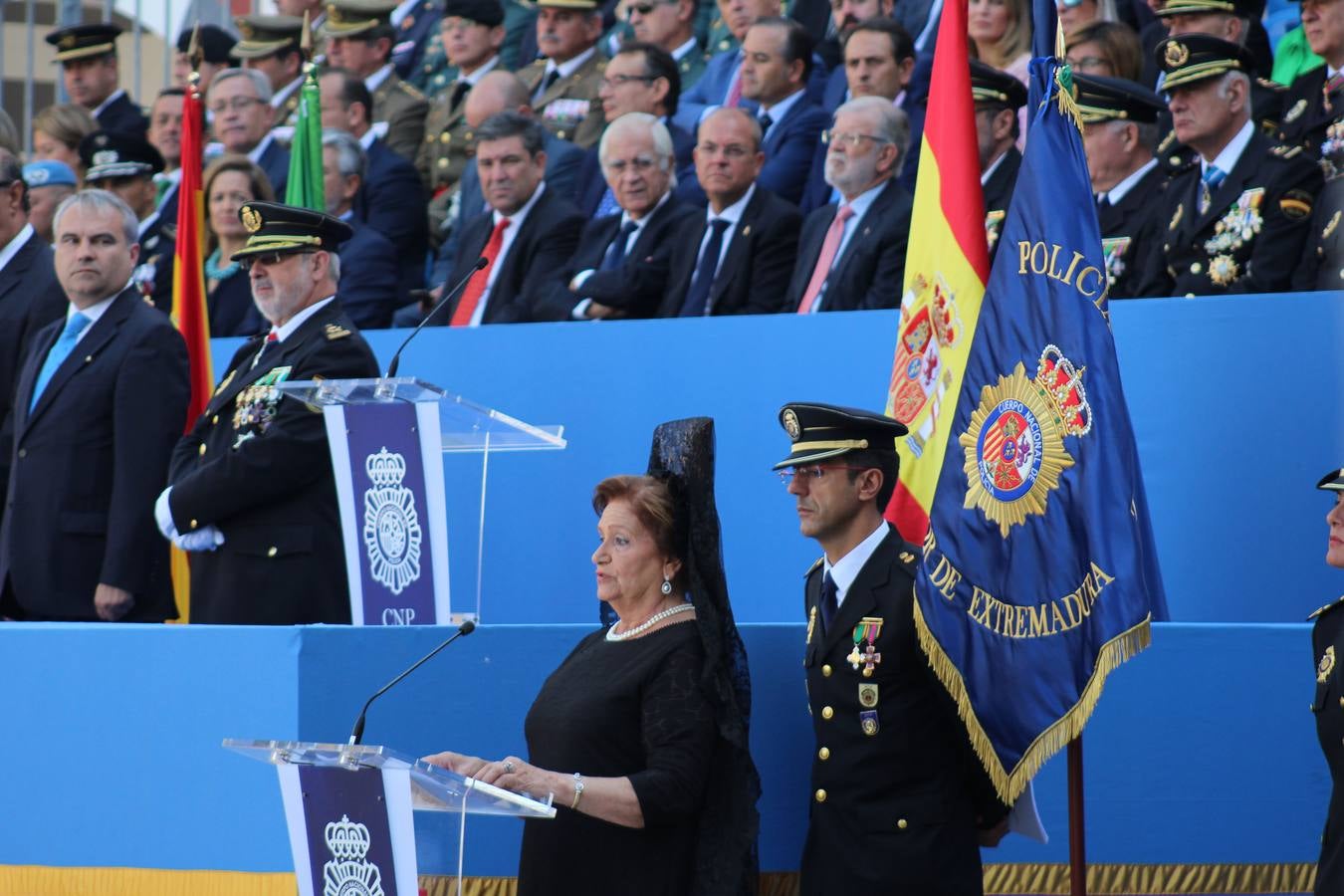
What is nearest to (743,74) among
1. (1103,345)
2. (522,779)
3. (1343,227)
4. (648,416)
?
(648,416)

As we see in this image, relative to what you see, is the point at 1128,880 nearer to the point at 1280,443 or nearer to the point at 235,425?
the point at 1280,443

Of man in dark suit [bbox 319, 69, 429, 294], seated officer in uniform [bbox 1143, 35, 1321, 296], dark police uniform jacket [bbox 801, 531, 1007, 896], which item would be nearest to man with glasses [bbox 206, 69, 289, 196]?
man in dark suit [bbox 319, 69, 429, 294]

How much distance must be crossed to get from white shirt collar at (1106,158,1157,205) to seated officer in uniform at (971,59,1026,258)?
29 centimetres

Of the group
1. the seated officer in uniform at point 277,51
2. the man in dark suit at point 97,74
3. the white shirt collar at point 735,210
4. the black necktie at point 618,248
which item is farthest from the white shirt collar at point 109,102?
the white shirt collar at point 735,210

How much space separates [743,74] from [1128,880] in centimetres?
412

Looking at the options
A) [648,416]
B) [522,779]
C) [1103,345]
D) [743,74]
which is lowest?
[522,779]

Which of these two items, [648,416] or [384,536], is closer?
[384,536]

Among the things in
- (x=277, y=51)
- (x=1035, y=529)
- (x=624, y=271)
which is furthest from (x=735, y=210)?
(x=277, y=51)

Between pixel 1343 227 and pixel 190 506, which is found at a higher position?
pixel 1343 227

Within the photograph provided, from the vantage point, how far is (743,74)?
25.0ft

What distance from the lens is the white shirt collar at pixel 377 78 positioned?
9.59 m

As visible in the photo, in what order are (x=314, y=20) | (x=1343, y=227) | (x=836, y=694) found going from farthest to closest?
(x=314, y=20) < (x=1343, y=227) < (x=836, y=694)

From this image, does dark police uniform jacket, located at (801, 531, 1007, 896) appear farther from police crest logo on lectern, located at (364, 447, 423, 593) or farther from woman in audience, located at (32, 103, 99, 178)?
woman in audience, located at (32, 103, 99, 178)

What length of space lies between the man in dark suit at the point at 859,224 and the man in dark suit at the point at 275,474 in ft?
5.37
